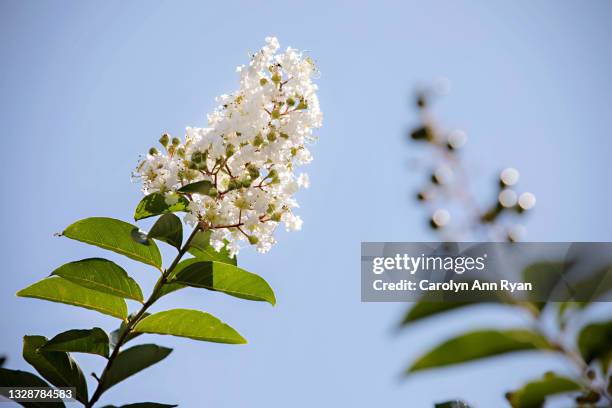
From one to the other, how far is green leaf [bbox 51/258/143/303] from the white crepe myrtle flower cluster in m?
0.29

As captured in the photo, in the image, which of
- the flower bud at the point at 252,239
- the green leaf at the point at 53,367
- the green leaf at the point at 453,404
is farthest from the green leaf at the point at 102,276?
the green leaf at the point at 453,404

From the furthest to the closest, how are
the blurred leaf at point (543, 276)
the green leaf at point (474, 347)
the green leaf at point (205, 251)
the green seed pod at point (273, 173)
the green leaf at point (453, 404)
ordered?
the green seed pod at point (273, 173) < the green leaf at point (205, 251) < the green leaf at point (453, 404) < the blurred leaf at point (543, 276) < the green leaf at point (474, 347)

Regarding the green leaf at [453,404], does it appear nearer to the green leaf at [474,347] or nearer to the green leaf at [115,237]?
the green leaf at [474,347]

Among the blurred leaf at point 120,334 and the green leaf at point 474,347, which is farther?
the blurred leaf at point 120,334

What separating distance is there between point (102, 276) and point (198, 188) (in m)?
0.40

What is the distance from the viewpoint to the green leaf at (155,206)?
6.34ft

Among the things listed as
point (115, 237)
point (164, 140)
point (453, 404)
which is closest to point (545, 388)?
point (453, 404)

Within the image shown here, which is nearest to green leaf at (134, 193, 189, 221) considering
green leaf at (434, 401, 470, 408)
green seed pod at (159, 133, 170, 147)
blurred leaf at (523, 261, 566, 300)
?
green seed pod at (159, 133, 170, 147)

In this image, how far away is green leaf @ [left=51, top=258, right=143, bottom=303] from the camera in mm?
1692

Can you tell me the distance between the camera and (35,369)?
Result: 1.74 meters

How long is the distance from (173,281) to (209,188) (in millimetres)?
324

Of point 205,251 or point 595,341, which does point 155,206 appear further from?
point 595,341

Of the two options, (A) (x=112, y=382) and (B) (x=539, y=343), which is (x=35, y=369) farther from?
(B) (x=539, y=343)

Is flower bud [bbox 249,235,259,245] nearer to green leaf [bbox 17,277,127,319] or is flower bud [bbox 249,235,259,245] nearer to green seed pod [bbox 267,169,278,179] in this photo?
green seed pod [bbox 267,169,278,179]
